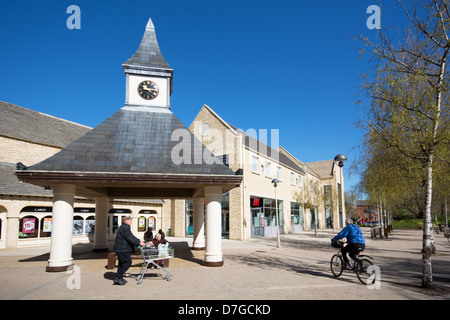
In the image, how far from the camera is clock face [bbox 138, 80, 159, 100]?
14656 mm

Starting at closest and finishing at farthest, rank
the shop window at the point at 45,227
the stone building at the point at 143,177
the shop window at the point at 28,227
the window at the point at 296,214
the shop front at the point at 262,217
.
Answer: the stone building at the point at 143,177 < the shop window at the point at 28,227 < the shop window at the point at 45,227 < the shop front at the point at 262,217 < the window at the point at 296,214

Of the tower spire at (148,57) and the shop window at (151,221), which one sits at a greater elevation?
the tower spire at (148,57)

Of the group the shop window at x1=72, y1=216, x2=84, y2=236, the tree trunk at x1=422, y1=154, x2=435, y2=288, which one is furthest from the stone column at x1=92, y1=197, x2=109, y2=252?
the tree trunk at x1=422, y1=154, x2=435, y2=288

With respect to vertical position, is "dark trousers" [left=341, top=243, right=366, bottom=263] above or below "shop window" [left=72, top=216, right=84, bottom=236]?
above

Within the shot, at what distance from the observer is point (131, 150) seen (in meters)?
11.9

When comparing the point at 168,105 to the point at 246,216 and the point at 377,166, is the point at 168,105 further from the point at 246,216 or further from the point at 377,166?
the point at 246,216

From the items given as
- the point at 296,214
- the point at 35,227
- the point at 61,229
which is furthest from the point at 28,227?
the point at 296,214

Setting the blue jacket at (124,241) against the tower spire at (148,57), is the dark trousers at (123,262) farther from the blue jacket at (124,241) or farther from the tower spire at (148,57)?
the tower spire at (148,57)

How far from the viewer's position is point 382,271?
10805 millimetres

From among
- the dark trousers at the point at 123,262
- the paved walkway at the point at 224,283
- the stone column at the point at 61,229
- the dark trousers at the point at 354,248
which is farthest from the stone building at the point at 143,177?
the dark trousers at the point at 354,248

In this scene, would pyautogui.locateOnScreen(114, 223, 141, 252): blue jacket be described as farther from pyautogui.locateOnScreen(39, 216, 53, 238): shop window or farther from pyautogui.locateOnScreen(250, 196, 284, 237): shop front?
pyautogui.locateOnScreen(250, 196, 284, 237): shop front

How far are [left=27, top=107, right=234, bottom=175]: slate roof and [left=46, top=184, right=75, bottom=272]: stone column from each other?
943mm

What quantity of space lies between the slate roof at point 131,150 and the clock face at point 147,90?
117 cm

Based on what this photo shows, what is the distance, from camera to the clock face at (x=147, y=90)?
14656 millimetres
